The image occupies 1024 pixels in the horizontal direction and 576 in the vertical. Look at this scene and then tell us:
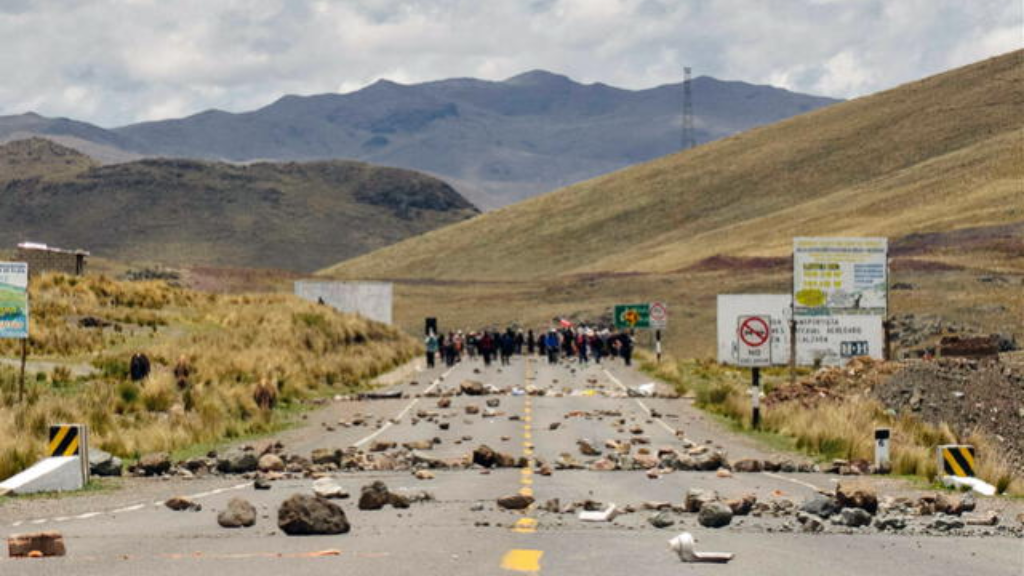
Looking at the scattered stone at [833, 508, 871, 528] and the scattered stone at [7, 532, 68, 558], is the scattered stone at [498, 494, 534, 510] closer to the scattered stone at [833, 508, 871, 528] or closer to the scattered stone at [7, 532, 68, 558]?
the scattered stone at [833, 508, 871, 528]

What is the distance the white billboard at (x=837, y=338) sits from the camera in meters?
49.8

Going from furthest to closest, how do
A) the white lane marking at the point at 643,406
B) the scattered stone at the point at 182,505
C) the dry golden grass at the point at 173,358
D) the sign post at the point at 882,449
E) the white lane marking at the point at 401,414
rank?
the white lane marking at the point at 643,406 → the white lane marking at the point at 401,414 → the dry golden grass at the point at 173,358 → the sign post at the point at 882,449 → the scattered stone at the point at 182,505

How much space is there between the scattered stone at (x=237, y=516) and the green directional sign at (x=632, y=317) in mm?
59539

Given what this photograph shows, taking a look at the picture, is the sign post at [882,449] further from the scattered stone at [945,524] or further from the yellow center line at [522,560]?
the yellow center line at [522,560]

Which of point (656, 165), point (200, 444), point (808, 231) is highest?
point (656, 165)

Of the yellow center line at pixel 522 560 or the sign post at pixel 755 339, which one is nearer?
the yellow center line at pixel 522 560

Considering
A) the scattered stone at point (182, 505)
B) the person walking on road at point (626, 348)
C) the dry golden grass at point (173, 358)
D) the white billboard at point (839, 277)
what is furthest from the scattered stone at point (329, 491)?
the person walking on road at point (626, 348)

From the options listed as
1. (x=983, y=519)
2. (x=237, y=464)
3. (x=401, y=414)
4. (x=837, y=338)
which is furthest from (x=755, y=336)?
(x=837, y=338)

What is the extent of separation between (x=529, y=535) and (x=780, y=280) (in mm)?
82541

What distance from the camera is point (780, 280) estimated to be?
93.9 metres

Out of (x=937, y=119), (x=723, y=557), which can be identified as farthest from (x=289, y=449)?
(x=937, y=119)

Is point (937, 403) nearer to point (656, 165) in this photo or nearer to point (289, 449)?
point (289, 449)

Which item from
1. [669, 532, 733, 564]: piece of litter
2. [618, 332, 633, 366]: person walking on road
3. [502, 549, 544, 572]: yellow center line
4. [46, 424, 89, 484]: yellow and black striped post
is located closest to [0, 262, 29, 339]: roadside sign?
[46, 424, 89, 484]: yellow and black striped post

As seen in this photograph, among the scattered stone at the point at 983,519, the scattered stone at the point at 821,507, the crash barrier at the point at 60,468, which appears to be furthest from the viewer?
the crash barrier at the point at 60,468
